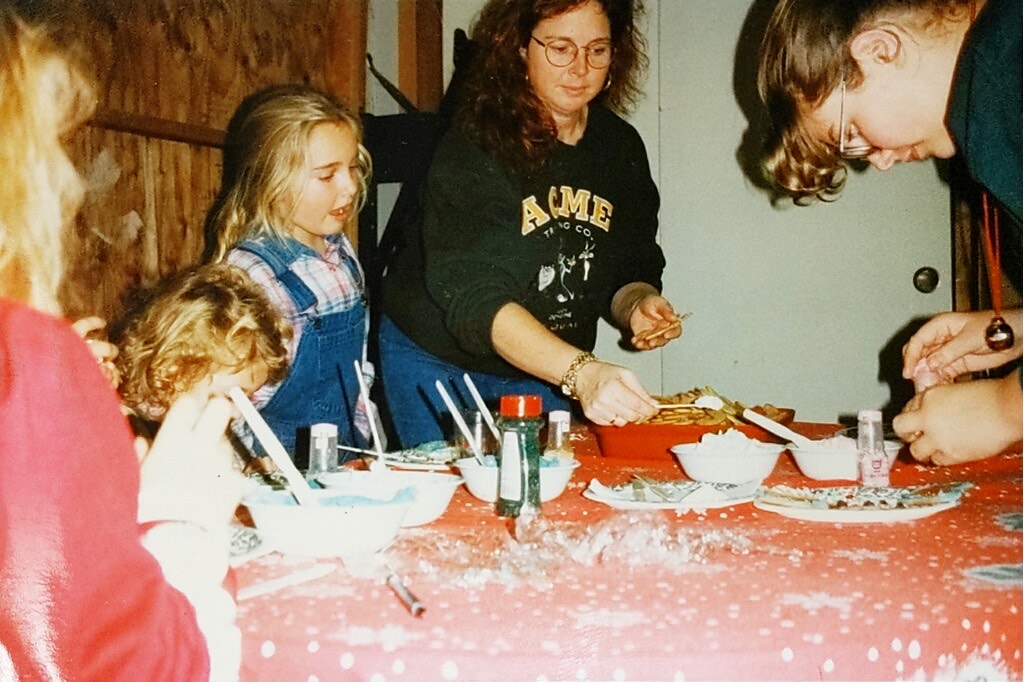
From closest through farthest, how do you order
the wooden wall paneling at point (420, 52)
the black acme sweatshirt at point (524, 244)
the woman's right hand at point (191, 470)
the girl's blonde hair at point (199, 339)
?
the woman's right hand at point (191, 470), the girl's blonde hair at point (199, 339), the black acme sweatshirt at point (524, 244), the wooden wall paneling at point (420, 52)

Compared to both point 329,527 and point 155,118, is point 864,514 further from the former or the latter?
point 155,118

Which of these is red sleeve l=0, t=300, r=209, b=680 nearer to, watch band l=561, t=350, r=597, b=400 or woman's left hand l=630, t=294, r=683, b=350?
watch band l=561, t=350, r=597, b=400

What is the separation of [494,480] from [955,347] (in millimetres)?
653

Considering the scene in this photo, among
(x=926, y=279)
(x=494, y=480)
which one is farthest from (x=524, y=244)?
(x=926, y=279)

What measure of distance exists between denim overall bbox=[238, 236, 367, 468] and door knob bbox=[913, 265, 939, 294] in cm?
143

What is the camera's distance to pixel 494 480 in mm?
820

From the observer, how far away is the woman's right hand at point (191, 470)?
552 millimetres

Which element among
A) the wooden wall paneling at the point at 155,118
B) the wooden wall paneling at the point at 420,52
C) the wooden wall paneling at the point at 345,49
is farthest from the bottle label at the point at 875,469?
the wooden wall paneling at the point at 420,52

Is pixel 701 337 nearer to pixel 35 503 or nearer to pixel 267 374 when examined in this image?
pixel 267 374

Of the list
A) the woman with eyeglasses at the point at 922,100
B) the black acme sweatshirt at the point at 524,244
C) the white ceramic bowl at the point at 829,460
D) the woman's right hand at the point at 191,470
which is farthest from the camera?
the black acme sweatshirt at the point at 524,244

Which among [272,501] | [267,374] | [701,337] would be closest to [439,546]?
[272,501]

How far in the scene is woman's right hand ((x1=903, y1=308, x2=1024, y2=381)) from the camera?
109 centimetres

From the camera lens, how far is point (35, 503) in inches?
18.0

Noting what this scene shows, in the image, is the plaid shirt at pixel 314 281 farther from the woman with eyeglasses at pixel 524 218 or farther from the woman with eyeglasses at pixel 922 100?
the woman with eyeglasses at pixel 922 100
